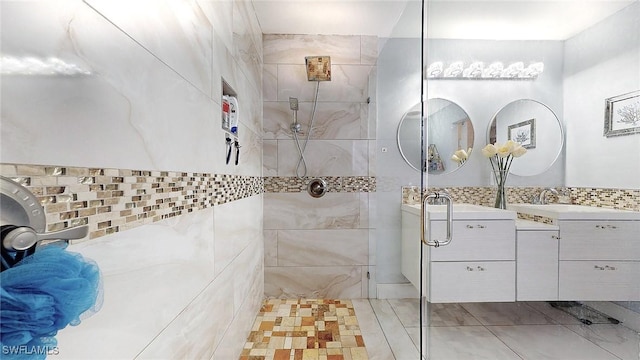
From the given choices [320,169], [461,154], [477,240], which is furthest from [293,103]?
[477,240]

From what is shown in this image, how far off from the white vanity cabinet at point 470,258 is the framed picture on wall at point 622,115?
510 mm

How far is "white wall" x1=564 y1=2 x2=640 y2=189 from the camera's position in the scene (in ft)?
3.63

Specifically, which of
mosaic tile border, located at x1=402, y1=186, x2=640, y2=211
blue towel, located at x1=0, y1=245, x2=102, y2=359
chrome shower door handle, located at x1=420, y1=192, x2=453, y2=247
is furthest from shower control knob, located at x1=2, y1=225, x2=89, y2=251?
mosaic tile border, located at x1=402, y1=186, x2=640, y2=211

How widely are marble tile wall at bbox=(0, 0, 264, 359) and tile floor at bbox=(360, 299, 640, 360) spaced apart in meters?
1.07

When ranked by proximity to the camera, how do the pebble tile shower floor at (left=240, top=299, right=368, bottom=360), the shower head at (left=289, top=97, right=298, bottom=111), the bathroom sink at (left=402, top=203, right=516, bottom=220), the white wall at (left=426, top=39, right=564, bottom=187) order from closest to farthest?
the white wall at (left=426, top=39, right=564, bottom=187)
the bathroom sink at (left=402, top=203, right=516, bottom=220)
the pebble tile shower floor at (left=240, top=299, right=368, bottom=360)
the shower head at (left=289, top=97, right=298, bottom=111)

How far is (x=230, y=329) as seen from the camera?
1725mm

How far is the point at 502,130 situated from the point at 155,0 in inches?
58.9

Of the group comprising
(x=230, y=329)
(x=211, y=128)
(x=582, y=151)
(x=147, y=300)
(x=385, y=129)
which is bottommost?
(x=230, y=329)

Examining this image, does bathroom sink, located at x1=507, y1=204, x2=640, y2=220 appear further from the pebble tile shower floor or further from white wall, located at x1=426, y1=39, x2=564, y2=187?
the pebble tile shower floor

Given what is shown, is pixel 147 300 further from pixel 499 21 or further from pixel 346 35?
pixel 346 35

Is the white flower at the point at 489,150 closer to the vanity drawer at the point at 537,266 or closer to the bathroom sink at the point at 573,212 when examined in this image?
the bathroom sink at the point at 573,212

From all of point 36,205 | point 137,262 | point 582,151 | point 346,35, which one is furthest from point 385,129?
point 36,205

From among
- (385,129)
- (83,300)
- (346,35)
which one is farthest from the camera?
(346,35)

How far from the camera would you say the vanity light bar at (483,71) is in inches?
54.9
